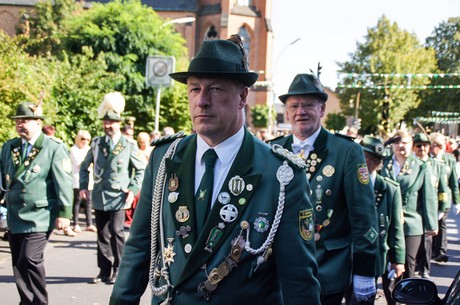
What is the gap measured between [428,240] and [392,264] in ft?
9.84

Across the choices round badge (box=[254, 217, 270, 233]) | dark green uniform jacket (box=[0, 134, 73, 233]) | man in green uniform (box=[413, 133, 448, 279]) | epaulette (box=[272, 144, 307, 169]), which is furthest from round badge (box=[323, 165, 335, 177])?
man in green uniform (box=[413, 133, 448, 279])

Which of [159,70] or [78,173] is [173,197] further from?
[159,70]

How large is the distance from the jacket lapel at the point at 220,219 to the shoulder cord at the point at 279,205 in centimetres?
9

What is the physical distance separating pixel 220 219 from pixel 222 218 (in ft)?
0.03

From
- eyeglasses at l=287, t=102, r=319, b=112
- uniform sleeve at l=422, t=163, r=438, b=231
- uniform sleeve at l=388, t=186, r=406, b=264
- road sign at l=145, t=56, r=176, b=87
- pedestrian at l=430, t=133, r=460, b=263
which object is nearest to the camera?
eyeglasses at l=287, t=102, r=319, b=112

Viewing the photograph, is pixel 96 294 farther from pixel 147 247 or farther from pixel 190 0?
pixel 190 0

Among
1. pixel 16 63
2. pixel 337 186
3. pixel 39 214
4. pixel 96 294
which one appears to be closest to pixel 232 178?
pixel 337 186

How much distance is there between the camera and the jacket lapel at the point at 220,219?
8.83 feet

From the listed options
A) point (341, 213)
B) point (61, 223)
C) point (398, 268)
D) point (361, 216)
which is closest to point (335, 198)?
point (341, 213)

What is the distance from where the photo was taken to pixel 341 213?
4844 millimetres

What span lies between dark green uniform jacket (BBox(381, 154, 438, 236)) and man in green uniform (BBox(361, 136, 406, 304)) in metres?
0.99

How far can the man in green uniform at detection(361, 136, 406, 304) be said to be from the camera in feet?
20.2

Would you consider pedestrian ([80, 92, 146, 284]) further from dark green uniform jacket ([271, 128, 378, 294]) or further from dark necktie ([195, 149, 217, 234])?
dark necktie ([195, 149, 217, 234])

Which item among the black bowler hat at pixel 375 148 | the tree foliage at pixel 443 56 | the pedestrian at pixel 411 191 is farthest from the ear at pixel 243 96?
the tree foliage at pixel 443 56
